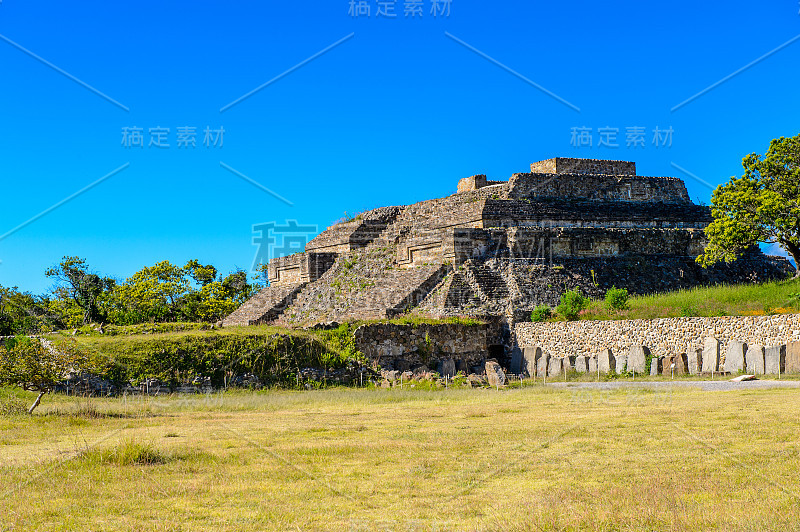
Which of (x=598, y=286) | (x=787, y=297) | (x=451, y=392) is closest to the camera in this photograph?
(x=451, y=392)

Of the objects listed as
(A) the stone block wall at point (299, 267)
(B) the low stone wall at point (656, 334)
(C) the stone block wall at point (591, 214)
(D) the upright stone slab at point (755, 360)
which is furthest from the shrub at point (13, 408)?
(A) the stone block wall at point (299, 267)

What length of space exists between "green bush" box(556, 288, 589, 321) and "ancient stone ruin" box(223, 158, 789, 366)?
3.57 feet

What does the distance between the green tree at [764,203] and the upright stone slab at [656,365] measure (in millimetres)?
7829

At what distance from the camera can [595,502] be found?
23.8 feet

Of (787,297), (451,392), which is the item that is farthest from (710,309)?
(451,392)

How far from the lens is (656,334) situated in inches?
908

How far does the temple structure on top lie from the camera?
1119 inches

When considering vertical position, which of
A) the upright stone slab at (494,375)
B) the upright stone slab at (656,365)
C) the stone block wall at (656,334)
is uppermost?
the stone block wall at (656,334)

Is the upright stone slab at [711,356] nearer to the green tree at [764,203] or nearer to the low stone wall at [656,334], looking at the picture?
the low stone wall at [656,334]

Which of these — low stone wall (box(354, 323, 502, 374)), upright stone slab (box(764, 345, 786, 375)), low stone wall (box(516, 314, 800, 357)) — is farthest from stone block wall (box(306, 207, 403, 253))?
upright stone slab (box(764, 345, 786, 375))

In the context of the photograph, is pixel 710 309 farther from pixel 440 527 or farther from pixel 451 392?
pixel 440 527

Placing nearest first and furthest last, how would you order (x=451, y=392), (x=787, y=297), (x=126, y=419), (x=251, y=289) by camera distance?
1. (x=126, y=419)
2. (x=451, y=392)
3. (x=787, y=297)
4. (x=251, y=289)

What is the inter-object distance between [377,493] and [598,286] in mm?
22359

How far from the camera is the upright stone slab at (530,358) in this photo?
25288mm
